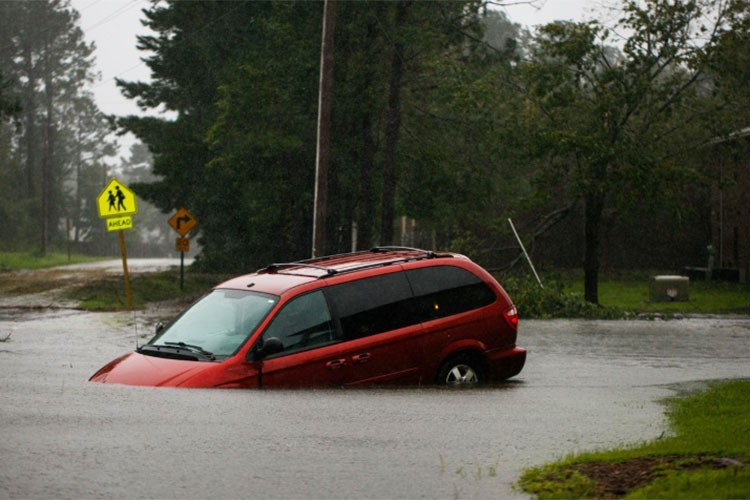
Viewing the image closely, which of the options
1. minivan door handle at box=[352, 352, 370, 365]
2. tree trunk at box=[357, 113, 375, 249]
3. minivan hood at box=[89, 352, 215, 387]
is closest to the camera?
minivan hood at box=[89, 352, 215, 387]

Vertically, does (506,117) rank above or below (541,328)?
above

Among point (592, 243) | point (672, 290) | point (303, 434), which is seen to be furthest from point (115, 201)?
point (303, 434)

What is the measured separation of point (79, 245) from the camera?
361 feet

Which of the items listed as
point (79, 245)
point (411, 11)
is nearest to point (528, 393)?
point (411, 11)

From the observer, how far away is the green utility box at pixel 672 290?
34781 mm

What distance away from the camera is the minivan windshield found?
12.0 metres

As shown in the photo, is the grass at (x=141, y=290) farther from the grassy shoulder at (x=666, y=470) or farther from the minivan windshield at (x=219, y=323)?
the grassy shoulder at (x=666, y=470)

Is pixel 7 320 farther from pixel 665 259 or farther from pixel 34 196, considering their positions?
pixel 34 196

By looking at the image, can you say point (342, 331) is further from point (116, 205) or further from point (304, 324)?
point (116, 205)

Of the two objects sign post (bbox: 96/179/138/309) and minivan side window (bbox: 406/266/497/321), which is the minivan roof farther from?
sign post (bbox: 96/179/138/309)

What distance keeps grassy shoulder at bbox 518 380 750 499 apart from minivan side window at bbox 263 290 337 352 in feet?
12.9

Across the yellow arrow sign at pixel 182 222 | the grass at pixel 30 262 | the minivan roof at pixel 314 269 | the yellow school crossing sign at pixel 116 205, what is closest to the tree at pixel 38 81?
the grass at pixel 30 262

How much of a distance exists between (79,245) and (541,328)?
91806 millimetres

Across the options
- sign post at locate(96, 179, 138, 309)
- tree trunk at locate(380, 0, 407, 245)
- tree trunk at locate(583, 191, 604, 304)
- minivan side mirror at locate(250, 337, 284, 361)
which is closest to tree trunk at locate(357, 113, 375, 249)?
tree trunk at locate(380, 0, 407, 245)
